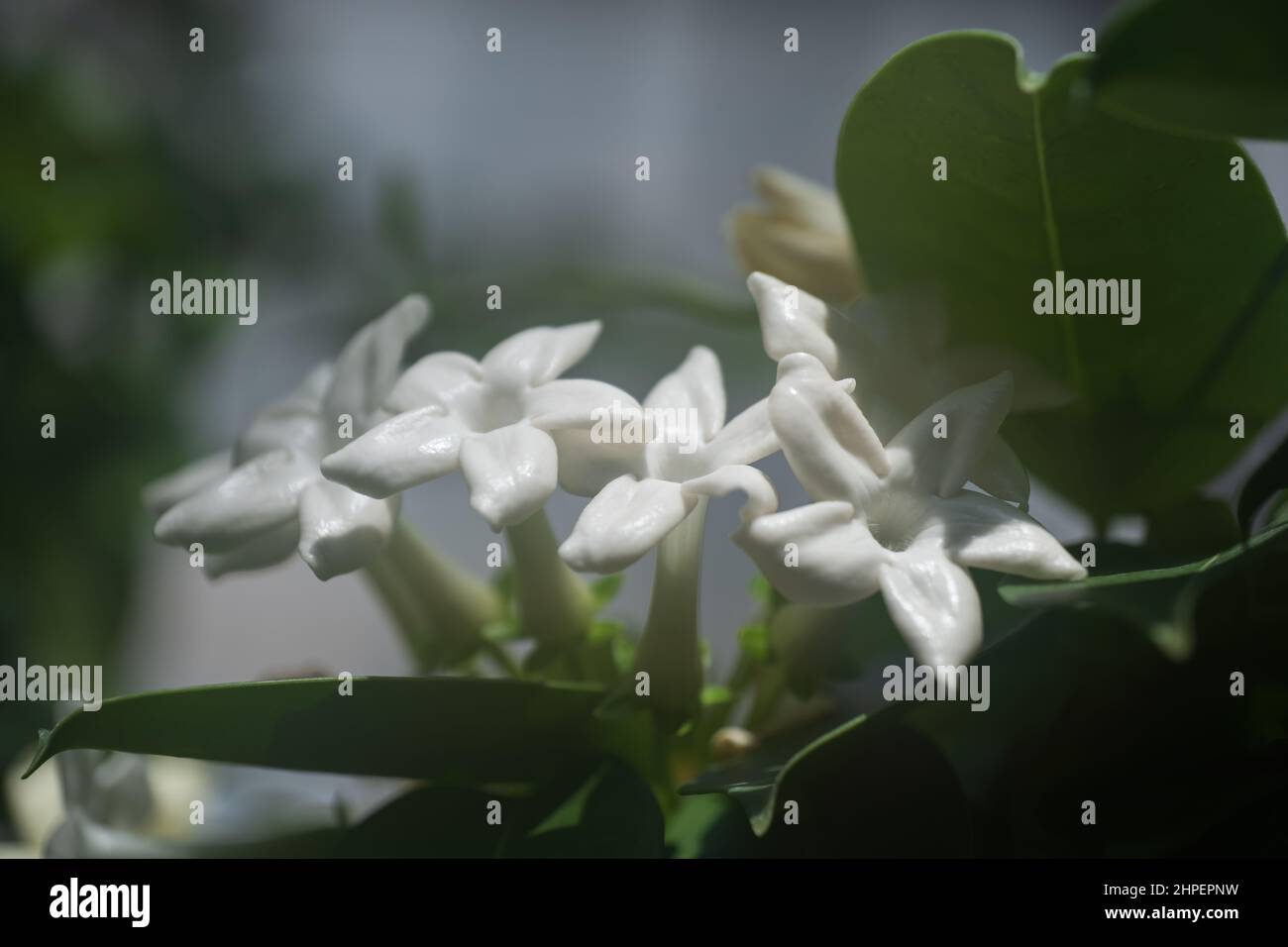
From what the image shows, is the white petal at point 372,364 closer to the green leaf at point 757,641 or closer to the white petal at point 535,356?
the white petal at point 535,356

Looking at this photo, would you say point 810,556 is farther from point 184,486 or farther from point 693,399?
point 184,486

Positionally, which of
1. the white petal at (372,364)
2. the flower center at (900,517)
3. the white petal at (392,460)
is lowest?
the flower center at (900,517)

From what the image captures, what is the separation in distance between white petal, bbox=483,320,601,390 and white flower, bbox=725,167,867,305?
17 cm

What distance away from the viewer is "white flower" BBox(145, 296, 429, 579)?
443 millimetres

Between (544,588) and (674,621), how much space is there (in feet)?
0.23

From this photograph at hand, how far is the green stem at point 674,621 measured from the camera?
1.50ft

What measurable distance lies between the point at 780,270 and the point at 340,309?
0.67 metres

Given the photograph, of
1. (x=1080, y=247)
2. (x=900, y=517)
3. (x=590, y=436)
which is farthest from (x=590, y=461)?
(x=1080, y=247)

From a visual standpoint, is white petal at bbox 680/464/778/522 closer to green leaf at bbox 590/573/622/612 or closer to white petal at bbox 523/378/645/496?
white petal at bbox 523/378/645/496

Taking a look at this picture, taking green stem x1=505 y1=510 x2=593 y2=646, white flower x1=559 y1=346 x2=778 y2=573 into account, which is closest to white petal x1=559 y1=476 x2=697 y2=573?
white flower x1=559 y1=346 x2=778 y2=573

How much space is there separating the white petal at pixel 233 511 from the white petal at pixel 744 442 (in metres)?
0.18

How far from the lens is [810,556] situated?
366 mm

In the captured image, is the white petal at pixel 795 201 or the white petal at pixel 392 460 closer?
the white petal at pixel 392 460

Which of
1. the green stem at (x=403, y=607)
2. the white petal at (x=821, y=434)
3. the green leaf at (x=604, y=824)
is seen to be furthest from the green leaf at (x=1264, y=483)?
the green stem at (x=403, y=607)
